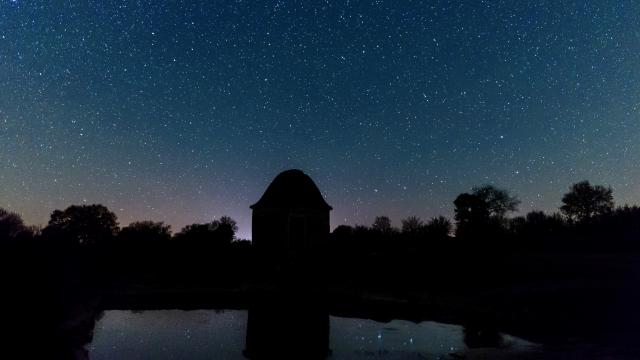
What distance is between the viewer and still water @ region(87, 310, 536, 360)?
1328 centimetres

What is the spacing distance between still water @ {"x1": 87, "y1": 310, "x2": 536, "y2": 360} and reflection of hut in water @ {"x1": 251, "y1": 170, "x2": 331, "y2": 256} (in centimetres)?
1291

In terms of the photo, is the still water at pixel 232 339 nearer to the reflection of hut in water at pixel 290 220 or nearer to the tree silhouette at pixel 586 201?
the reflection of hut in water at pixel 290 220

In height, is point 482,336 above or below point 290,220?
below

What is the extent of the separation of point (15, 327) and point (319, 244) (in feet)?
80.4

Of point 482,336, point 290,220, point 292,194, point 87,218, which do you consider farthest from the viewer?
point 87,218

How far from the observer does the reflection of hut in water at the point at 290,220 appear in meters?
32.7

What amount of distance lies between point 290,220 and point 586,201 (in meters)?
62.0

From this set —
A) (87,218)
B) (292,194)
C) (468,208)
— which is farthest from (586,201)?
(87,218)

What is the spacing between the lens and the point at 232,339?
15234mm

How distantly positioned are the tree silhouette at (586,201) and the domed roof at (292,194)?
56.3 metres

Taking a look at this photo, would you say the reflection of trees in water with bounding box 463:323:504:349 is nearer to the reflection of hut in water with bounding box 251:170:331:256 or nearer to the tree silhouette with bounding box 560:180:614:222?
the reflection of hut in water with bounding box 251:170:331:256

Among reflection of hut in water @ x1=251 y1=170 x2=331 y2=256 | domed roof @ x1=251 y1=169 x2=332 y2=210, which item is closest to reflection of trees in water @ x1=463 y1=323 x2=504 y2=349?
reflection of hut in water @ x1=251 y1=170 x2=331 y2=256

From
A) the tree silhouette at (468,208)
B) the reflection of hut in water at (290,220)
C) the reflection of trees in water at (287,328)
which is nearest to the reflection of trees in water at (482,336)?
the reflection of trees in water at (287,328)

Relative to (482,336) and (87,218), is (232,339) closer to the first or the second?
(482,336)
